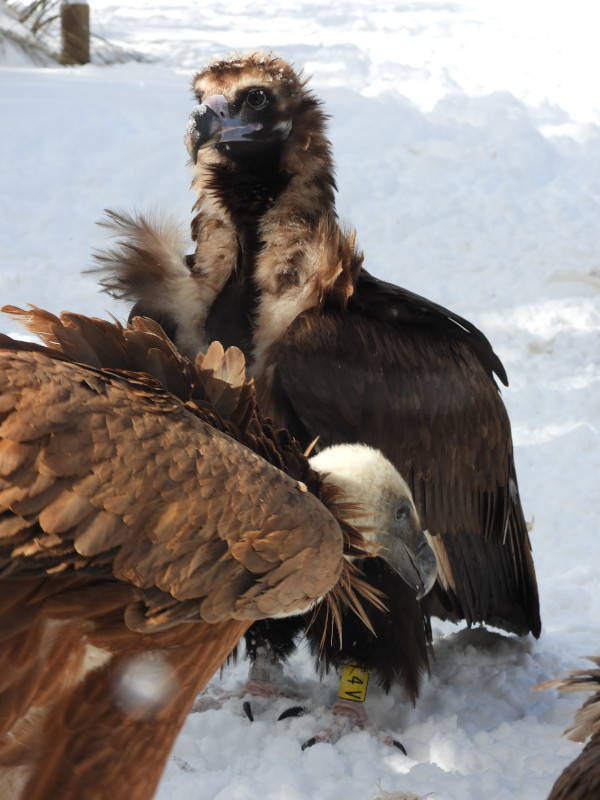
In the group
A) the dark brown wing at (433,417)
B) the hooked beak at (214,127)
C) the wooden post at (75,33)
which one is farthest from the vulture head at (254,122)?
the wooden post at (75,33)

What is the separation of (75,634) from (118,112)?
7.10 m

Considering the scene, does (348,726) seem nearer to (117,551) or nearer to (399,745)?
(399,745)

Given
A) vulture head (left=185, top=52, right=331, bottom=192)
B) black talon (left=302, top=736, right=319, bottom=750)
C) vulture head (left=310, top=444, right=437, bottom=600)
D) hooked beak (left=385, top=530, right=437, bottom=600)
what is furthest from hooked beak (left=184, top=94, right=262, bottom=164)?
black talon (left=302, top=736, right=319, bottom=750)

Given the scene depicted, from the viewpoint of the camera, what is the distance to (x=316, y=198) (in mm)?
3361

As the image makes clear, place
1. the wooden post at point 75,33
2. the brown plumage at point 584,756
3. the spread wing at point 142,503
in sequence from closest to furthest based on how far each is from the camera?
the spread wing at point 142,503
the brown plumage at point 584,756
the wooden post at point 75,33

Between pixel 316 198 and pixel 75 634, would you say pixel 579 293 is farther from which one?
pixel 75 634

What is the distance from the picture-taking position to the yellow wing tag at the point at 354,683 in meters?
3.45

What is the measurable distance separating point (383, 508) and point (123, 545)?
90 cm

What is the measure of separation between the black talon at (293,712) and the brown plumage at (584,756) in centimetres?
110

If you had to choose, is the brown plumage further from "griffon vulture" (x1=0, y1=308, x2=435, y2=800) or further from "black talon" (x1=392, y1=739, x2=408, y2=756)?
"black talon" (x1=392, y1=739, x2=408, y2=756)

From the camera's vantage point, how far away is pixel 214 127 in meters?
3.30

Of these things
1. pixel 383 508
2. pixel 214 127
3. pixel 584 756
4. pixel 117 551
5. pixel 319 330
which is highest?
pixel 214 127

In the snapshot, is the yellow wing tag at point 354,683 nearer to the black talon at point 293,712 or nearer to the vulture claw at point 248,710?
the black talon at point 293,712

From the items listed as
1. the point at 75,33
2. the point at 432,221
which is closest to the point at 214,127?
the point at 432,221
